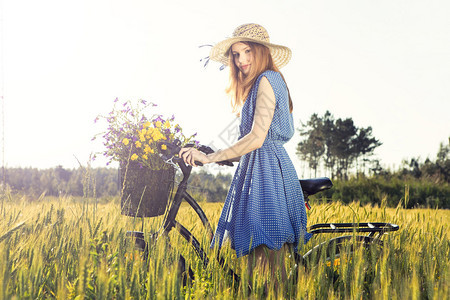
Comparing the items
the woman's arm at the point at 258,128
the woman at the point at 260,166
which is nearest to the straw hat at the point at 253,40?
the woman at the point at 260,166

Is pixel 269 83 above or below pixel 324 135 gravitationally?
below

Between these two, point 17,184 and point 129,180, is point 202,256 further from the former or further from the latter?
point 17,184

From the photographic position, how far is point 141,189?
2.50 metres

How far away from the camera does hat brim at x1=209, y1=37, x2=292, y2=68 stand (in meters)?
2.61

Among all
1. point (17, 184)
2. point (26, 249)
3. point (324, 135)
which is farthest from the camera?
point (324, 135)

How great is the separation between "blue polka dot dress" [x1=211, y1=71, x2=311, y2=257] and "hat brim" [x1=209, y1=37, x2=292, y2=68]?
0.97 ft

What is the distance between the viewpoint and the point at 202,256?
2.54 metres

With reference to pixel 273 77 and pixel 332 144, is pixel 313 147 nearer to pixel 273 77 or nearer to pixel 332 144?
pixel 332 144

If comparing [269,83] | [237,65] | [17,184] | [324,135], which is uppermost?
[324,135]

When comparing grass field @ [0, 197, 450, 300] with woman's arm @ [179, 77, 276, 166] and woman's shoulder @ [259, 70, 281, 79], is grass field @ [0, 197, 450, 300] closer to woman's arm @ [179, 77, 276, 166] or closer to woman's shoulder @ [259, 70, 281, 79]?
woman's arm @ [179, 77, 276, 166]

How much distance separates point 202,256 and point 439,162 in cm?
3236

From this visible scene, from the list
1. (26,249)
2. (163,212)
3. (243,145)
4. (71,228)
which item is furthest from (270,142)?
(26,249)

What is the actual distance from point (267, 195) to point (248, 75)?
830 millimetres

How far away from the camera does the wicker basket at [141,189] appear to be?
249 centimetres
